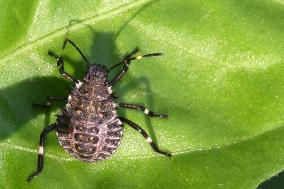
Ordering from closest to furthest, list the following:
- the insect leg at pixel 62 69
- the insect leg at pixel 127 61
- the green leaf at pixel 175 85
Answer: the green leaf at pixel 175 85, the insect leg at pixel 62 69, the insect leg at pixel 127 61

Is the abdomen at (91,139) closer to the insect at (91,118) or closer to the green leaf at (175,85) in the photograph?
the insect at (91,118)

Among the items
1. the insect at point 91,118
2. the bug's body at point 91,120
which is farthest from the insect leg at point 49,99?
the bug's body at point 91,120

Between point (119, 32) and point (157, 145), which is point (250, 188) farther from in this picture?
point (119, 32)

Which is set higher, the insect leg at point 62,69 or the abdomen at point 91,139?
the insect leg at point 62,69

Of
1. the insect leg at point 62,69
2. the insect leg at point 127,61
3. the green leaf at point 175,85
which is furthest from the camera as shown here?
the insect leg at point 127,61

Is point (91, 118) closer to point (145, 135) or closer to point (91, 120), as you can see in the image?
point (91, 120)

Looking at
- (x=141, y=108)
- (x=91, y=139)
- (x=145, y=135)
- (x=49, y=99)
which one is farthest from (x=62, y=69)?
(x=145, y=135)

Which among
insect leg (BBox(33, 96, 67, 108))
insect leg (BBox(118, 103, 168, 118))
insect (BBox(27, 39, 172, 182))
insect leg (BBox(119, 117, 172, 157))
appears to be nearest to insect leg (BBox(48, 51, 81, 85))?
insect (BBox(27, 39, 172, 182))
